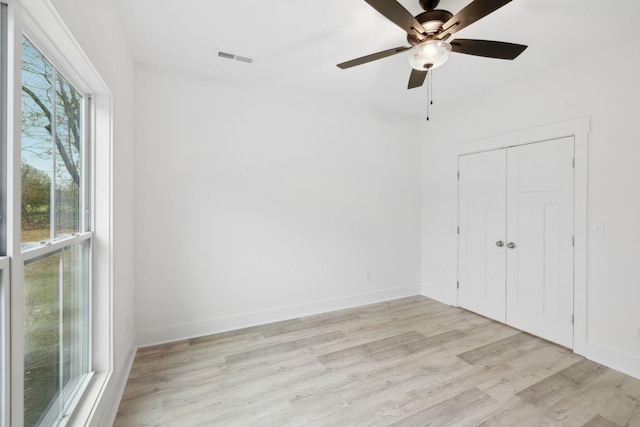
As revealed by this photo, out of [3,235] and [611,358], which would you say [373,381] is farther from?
[3,235]

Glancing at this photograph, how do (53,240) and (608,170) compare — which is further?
(608,170)

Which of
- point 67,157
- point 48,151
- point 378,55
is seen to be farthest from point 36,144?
point 378,55

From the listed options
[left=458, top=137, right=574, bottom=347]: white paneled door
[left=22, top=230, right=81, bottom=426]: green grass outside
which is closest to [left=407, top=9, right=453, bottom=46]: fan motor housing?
[left=458, top=137, right=574, bottom=347]: white paneled door

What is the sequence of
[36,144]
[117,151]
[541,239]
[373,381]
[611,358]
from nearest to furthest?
1. [36,144]
2. [117,151]
3. [373,381]
4. [611,358]
5. [541,239]

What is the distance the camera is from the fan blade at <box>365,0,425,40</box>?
Result: 1.42m

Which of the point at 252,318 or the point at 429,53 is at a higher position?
the point at 429,53

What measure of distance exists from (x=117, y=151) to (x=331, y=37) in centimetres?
181

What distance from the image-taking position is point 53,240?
1.29m

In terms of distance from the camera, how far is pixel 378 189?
3836mm

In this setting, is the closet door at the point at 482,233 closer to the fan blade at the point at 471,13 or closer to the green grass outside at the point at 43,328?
the fan blade at the point at 471,13

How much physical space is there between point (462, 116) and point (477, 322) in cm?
253

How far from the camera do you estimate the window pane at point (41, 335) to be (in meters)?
1.11

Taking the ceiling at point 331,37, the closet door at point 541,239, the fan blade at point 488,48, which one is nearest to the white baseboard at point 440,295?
the closet door at point 541,239

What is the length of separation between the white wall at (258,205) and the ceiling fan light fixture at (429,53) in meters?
1.66
